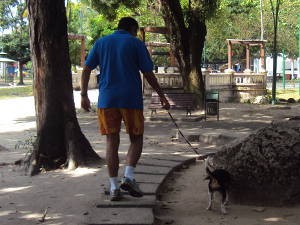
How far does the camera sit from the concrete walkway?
209 inches

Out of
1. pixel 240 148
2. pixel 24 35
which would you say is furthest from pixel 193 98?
pixel 24 35

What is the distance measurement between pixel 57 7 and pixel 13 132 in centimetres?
679

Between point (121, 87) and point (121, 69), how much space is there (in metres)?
0.18

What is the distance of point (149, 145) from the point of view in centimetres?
1090

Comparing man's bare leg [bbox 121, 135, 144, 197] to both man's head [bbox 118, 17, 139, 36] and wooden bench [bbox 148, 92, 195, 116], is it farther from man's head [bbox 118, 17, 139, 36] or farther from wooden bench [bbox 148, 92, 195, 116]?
wooden bench [bbox 148, 92, 195, 116]

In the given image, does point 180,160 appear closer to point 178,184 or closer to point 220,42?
point 178,184

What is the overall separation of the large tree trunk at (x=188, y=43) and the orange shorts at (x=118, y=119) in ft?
41.6

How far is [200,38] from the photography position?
18188 millimetres

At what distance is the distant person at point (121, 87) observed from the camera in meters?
5.46

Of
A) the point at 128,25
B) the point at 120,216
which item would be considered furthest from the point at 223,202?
the point at 128,25

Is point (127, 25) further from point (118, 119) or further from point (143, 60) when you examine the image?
point (118, 119)

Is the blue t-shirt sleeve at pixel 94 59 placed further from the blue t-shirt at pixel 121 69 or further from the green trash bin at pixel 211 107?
the green trash bin at pixel 211 107

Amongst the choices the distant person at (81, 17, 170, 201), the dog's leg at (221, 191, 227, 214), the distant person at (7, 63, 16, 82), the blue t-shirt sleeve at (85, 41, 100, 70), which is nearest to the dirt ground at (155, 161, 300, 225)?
the dog's leg at (221, 191, 227, 214)

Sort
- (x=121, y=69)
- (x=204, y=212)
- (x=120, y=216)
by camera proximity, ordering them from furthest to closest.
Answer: (x=204, y=212) → (x=121, y=69) → (x=120, y=216)
